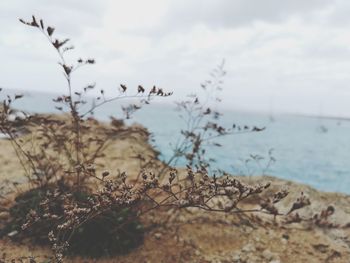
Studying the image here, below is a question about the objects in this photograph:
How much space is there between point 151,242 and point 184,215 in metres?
0.96

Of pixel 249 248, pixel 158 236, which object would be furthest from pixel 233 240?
pixel 158 236

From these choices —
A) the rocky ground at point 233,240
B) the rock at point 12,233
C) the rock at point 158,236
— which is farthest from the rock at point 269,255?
the rock at point 12,233

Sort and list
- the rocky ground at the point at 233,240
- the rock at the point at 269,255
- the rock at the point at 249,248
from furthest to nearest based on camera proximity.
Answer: the rock at the point at 249,248, the rock at the point at 269,255, the rocky ground at the point at 233,240

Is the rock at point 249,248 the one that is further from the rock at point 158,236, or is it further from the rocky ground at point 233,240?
the rock at point 158,236

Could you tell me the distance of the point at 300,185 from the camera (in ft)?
22.8

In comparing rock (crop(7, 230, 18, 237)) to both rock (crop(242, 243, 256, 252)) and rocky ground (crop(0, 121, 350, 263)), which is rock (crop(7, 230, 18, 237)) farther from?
rock (crop(242, 243, 256, 252))

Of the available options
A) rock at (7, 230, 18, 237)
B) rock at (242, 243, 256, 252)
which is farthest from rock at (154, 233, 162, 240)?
rock at (7, 230, 18, 237)

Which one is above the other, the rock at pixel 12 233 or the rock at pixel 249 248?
the rock at pixel 12 233

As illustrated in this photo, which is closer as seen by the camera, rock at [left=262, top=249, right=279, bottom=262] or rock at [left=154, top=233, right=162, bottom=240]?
rock at [left=262, top=249, right=279, bottom=262]

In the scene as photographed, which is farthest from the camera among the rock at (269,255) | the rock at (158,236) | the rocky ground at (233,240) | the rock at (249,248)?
the rock at (158,236)

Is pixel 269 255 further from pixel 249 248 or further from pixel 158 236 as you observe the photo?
pixel 158 236

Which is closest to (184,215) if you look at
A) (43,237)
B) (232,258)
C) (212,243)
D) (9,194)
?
(212,243)

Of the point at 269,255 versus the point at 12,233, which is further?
the point at 269,255

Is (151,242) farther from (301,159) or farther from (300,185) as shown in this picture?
(301,159)
